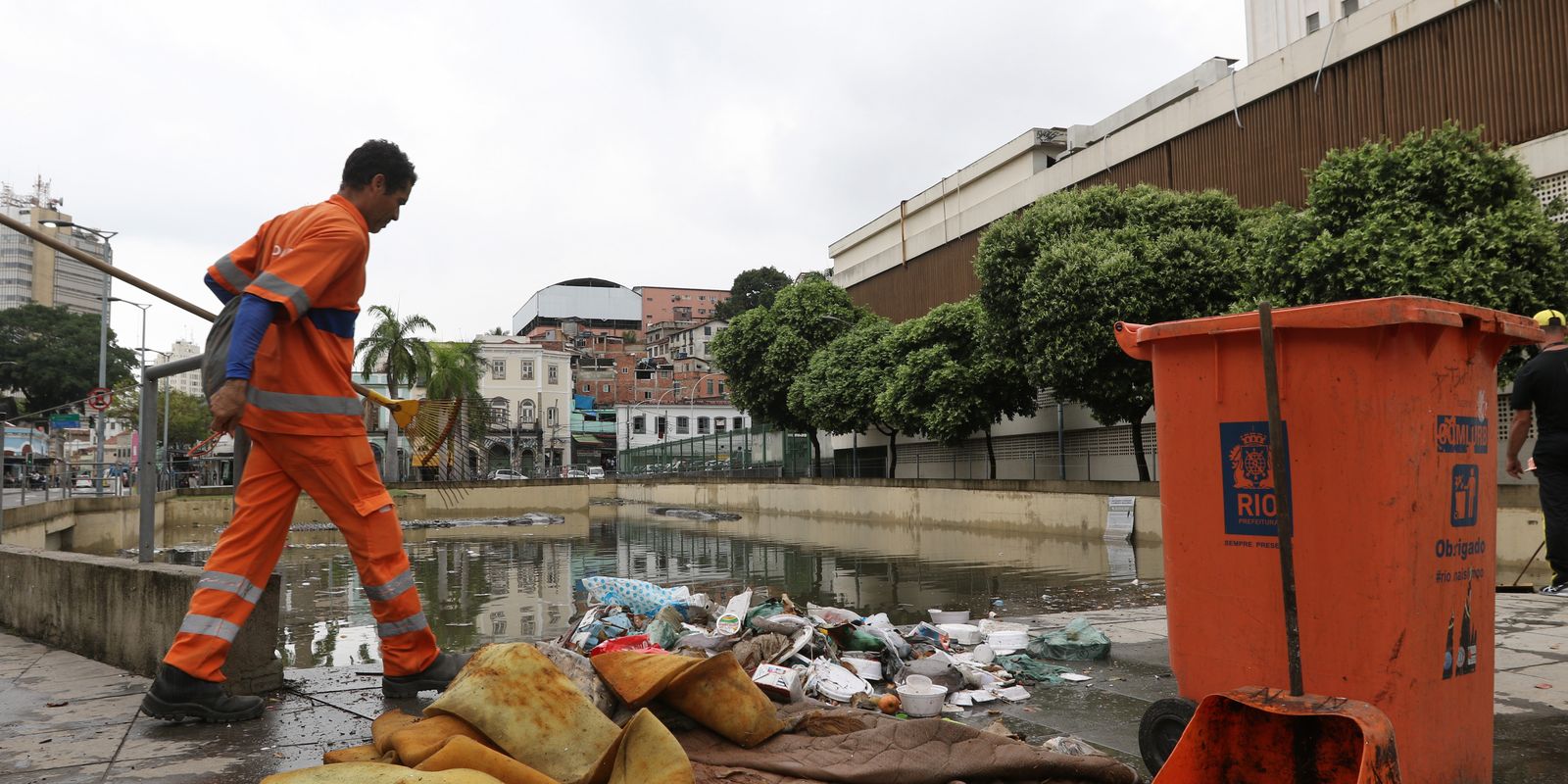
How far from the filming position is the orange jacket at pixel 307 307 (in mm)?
3285

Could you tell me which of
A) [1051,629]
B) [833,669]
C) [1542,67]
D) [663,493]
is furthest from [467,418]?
[663,493]

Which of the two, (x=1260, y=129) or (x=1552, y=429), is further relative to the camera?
(x=1260, y=129)

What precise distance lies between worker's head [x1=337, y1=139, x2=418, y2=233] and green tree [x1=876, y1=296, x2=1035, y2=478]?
23.0 meters

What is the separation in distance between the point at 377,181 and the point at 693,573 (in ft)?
31.0

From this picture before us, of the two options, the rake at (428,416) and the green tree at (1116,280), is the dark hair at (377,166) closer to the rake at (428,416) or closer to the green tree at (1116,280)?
the rake at (428,416)

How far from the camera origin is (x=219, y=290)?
3.61 metres

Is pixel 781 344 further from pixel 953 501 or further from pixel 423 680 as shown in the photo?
pixel 423 680

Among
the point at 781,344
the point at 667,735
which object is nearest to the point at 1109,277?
the point at 667,735

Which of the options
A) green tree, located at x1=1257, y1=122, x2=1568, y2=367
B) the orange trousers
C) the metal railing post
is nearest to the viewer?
the orange trousers

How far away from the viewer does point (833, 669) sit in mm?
4223

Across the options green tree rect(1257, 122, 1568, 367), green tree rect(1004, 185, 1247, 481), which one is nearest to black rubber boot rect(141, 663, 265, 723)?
green tree rect(1257, 122, 1568, 367)

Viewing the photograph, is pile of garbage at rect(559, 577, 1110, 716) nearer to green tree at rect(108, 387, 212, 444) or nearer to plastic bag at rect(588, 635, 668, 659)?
plastic bag at rect(588, 635, 668, 659)

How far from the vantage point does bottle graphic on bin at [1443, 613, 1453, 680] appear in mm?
2734

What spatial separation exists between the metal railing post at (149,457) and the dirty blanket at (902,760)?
2.70 m
